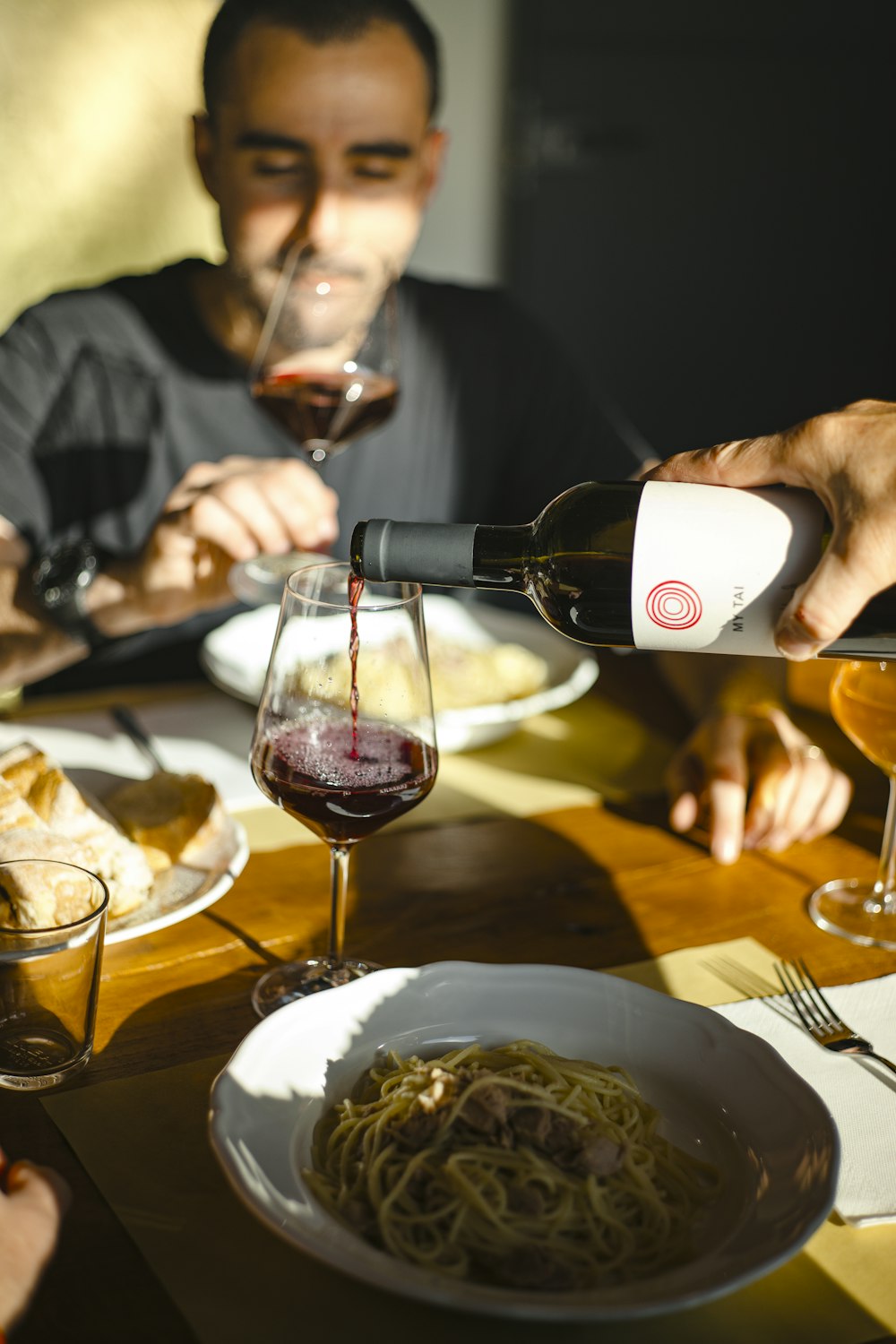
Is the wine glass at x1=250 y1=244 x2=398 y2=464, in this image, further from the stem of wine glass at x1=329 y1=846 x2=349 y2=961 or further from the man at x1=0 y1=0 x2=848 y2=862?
the stem of wine glass at x1=329 y1=846 x2=349 y2=961

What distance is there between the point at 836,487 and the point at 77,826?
72 centimetres

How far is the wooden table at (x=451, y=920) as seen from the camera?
90 centimetres

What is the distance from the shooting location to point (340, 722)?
100 centimetres

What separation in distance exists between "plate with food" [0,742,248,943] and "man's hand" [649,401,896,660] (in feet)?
1.93

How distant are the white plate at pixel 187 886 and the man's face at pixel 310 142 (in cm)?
132

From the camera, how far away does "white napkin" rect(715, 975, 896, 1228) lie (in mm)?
789

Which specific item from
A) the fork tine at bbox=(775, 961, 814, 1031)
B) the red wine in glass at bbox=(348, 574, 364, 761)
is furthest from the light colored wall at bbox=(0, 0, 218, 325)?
the fork tine at bbox=(775, 961, 814, 1031)

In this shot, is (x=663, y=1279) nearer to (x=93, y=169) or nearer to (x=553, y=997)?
(x=553, y=997)

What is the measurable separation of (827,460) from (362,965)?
1.90 ft

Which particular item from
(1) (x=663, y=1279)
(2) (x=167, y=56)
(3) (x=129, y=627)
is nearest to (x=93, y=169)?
(2) (x=167, y=56)

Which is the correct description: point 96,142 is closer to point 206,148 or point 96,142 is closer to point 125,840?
point 206,148

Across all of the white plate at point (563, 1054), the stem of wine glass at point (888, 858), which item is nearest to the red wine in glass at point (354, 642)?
the white plate at point (563, 1054)

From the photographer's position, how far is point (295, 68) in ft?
7.15

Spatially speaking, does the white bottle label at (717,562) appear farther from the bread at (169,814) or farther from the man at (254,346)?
the man at (254,346)
